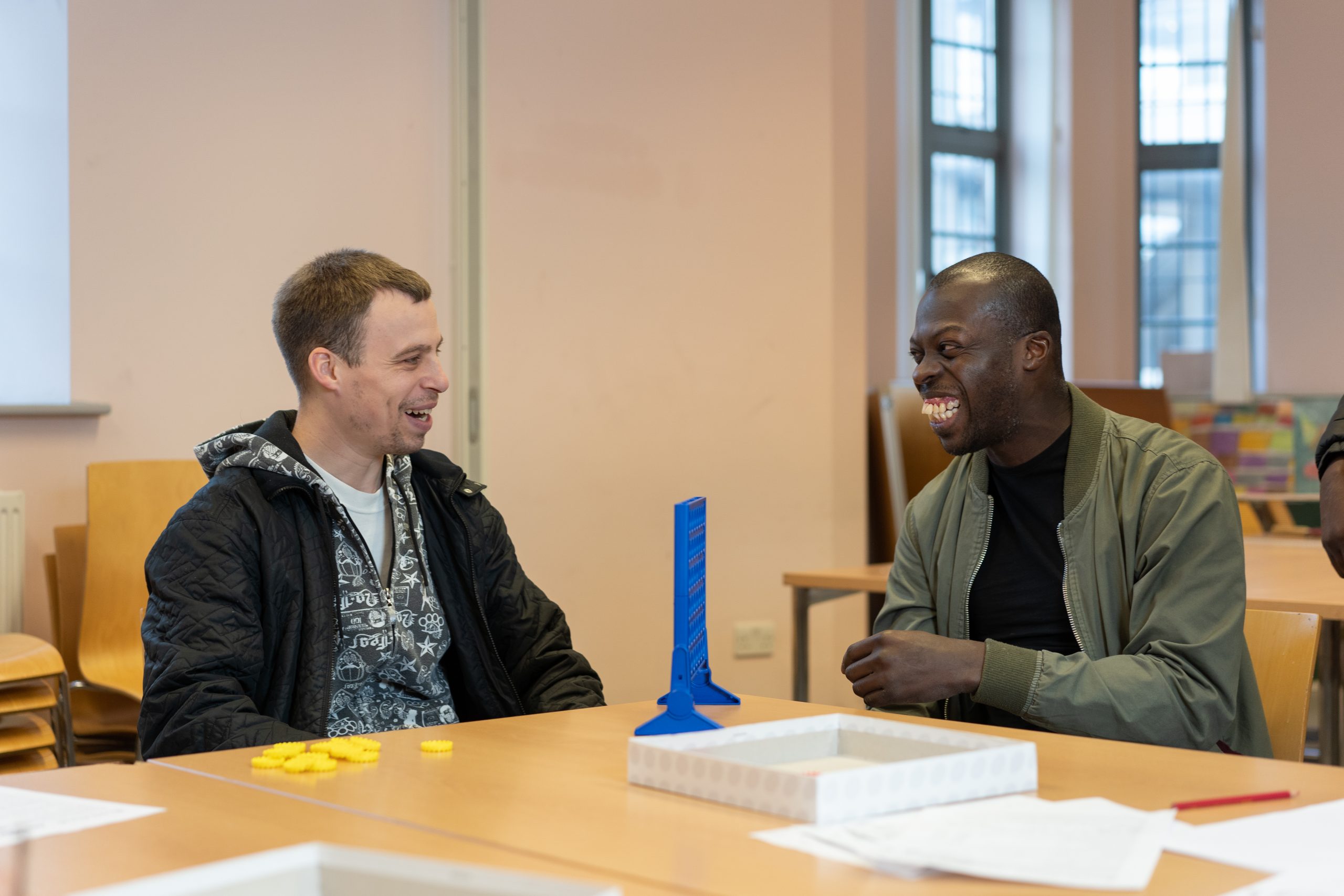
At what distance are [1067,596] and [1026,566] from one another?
113mm

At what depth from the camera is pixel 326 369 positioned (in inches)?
87.0

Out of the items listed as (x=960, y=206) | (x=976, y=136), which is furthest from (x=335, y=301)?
(x=976, y=136)

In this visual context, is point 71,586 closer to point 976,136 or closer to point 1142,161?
point 976,136

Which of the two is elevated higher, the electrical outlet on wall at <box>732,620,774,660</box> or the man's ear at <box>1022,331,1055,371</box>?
the man's ear at <box>1022,331,1055,371</box>

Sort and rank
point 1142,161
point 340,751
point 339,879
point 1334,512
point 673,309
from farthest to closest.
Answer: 1. point 1142,161
2. point 673,309
3. point 1334,512
4. point 340,751
5. point 339,879

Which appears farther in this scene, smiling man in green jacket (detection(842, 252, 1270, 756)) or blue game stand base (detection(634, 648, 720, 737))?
smiling man in green jacket (detection(842, 252, 1270, 756))

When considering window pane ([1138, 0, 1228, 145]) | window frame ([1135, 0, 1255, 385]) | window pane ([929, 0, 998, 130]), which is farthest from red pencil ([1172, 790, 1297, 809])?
window pane ([1138, 0, 1228, 145])

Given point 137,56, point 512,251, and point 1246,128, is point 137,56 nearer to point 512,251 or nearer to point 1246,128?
point 512,251

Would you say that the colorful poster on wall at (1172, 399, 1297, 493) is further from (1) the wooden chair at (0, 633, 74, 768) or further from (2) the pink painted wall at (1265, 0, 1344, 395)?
(1) the wooden chair at (0, 633, 74, 768)

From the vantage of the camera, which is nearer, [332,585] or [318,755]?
[318,755]

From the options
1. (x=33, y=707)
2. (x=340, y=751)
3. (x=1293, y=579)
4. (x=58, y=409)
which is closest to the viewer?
(x=340, y=751)

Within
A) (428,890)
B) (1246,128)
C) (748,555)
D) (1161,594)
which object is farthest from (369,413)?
(1246,128)

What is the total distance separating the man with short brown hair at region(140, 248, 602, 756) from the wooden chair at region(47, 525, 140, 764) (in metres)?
1.42

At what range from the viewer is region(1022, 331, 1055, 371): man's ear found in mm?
2066
